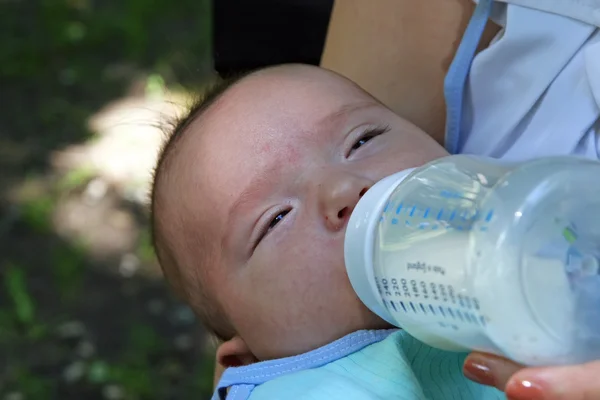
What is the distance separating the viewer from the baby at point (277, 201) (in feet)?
3.37

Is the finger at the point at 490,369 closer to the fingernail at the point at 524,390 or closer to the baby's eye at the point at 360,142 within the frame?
the fingernail at the point at 524,390

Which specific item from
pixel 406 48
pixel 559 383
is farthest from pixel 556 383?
pixel 406 48

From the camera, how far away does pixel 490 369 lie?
0.76m

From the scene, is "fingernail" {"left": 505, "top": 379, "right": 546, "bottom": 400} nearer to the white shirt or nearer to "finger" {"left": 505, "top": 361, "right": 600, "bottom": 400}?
"finger" {"left": 505, "top": 361, "right": 600, "bottom": 400}

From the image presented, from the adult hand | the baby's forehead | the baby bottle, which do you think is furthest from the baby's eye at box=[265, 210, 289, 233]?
the adult hand

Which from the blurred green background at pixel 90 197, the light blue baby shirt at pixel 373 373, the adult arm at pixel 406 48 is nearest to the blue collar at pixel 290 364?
the light blue baby shirt at pixel 373 373

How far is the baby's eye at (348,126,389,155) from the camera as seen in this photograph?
112 cm

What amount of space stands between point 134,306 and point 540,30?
1.60 m

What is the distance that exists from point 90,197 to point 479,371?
205cm

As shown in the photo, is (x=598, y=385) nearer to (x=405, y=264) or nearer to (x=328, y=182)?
(x=405, y=264)

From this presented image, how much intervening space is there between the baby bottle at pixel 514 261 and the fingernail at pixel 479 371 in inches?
0.7

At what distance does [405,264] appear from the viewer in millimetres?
826

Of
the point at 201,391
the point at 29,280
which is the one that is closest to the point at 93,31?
the point at 29,280

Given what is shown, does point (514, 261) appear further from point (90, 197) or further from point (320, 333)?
point (90, 197)
